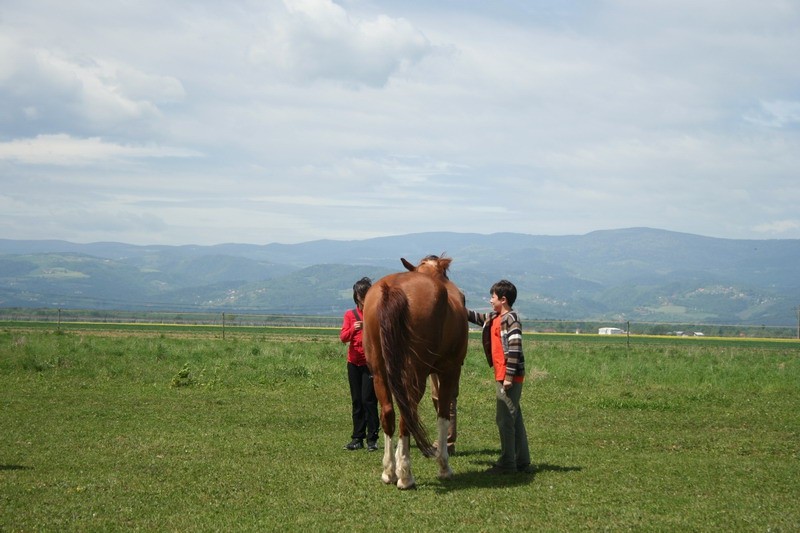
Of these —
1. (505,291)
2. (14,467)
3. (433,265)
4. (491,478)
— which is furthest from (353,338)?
(14,467)

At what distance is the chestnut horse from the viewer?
8516 millimetres

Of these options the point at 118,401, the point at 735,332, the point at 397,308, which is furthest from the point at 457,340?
the point at 735,332

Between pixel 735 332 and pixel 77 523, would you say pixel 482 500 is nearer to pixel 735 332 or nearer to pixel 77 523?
pixel 77 523

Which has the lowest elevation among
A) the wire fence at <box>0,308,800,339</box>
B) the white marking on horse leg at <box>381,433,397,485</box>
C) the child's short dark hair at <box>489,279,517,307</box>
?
the wire fence at <box>0,308,800,339</box>

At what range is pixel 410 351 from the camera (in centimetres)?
865

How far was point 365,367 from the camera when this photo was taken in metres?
11.4

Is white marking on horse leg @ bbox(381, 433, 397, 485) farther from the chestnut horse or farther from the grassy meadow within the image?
the grassy meadow

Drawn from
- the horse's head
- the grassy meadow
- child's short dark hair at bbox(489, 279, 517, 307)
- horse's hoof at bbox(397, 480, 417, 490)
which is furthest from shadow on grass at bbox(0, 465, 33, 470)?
child's short dark hair at bbox(489, 279, 517, 307)

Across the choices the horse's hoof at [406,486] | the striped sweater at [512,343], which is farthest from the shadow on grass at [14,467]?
the striped sweater at [512,343]

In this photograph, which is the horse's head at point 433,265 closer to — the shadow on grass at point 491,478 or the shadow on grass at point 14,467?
the shadow on grass at point 491,478

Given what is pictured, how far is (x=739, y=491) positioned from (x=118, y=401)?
38.1ft

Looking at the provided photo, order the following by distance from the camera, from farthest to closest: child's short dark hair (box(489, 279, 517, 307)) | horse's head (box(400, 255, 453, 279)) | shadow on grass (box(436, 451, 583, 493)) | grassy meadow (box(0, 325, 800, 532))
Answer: horse's head (box(400, 255, 453, 279))
child's short dark hair (box(489, 279, 517, 307))
shadow on grass (box(436, 451, 583, 493))
grassy meadow (box(0, 325, 800, 532))

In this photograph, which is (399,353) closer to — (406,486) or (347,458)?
(406,486)

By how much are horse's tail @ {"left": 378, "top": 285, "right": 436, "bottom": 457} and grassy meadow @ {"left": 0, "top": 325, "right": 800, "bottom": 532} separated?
2.32 feet
